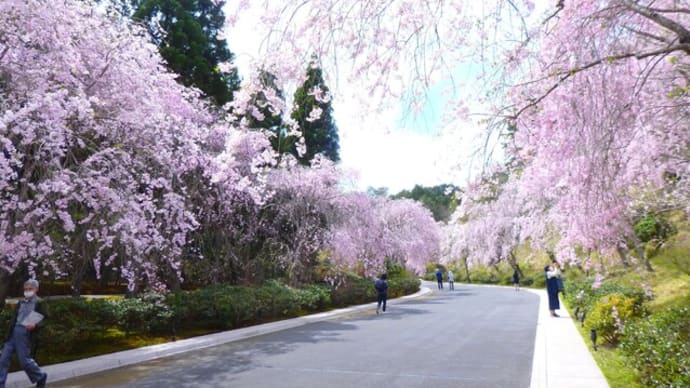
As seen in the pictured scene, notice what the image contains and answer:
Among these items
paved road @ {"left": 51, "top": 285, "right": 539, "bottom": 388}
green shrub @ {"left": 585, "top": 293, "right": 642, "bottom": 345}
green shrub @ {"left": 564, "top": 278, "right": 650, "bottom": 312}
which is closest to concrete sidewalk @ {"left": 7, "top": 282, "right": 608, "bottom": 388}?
paved road @ {"left": 51, "top": 285, "right": 539, "bottom": 388}

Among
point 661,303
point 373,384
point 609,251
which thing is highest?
point 609,251

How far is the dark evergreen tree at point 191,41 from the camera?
23.5 meters

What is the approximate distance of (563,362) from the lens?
9.38 m

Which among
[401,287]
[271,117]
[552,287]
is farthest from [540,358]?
[401,287]

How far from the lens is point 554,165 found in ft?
27.6

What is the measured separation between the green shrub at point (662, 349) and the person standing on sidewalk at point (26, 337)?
8.51 meters

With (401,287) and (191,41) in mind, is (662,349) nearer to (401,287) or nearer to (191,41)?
(191,41)

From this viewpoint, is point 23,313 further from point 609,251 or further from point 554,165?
point 609,251

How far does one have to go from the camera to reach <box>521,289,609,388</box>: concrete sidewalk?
7.77 meters

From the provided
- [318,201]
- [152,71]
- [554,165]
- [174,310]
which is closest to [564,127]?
[554,165]

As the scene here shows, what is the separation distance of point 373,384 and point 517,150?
494cm

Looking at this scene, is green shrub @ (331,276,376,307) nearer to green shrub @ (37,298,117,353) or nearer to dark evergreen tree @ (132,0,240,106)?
dark evergreen tree @ (132,0,240,106)

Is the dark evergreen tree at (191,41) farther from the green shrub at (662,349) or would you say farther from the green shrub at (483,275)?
the green shrub at (483,275)

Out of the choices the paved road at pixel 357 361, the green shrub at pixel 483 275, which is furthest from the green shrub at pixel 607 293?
the green shrub at pixel 483 275
